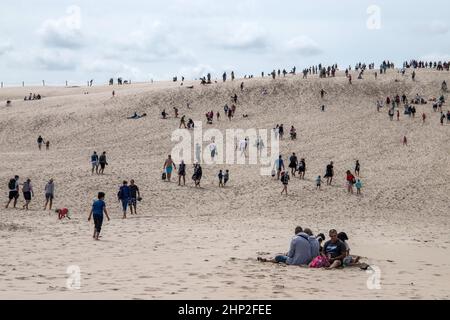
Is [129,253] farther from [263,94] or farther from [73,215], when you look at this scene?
[263,94]

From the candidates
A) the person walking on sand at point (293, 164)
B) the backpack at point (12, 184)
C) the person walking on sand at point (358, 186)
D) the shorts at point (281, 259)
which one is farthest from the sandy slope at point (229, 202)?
the person walking on sand at point (293, 164)

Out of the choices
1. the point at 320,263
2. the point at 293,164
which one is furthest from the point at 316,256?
the point at 293,164

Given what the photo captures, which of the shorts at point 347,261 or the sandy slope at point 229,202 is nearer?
the sandy slope at point 229,202

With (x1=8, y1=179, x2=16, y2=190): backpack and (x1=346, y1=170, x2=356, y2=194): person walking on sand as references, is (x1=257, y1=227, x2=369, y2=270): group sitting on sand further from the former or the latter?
(x1=346, y1=170, x2=356, y2=194): person walking on sand

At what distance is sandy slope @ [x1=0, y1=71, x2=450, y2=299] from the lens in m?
11.3

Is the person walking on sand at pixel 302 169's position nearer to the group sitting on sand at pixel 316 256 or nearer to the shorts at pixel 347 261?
the group sitting on sand at pixel 316 256

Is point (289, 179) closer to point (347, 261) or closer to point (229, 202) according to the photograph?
point (229, 202)

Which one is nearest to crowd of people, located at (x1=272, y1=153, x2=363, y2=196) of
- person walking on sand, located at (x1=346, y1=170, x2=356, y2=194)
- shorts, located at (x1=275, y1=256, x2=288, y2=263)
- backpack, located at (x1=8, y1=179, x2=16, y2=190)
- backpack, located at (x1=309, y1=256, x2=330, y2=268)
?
person walking on sand, located at (x1=346, y1=170, x2=356, y2=194)

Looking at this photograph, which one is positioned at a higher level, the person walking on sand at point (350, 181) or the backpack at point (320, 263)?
the person walking on sand at point (350, 181)

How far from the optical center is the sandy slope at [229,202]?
37.2ft

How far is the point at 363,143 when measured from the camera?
152 feet

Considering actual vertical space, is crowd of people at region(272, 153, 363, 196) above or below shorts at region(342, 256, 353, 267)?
above

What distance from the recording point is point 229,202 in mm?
30281

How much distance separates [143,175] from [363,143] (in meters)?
18.6
